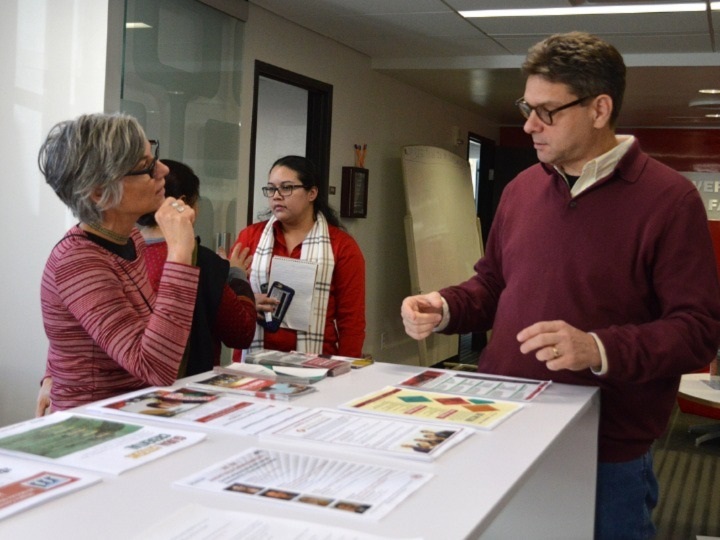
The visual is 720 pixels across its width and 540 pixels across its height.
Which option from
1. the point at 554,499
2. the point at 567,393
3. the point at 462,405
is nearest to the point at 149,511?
the point at 462,405

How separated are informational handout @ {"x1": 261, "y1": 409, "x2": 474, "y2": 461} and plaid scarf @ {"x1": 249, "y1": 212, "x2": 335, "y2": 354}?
2.02 m

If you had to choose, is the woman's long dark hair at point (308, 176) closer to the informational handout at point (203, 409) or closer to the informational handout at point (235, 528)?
the informational handout at point (203, 409)

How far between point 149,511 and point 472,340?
8.75m

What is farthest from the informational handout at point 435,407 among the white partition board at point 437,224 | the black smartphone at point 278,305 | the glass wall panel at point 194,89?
the white partition board at point 437,224

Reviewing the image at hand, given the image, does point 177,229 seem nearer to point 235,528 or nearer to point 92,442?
point 92,442

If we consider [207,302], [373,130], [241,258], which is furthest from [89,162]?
[373,130]

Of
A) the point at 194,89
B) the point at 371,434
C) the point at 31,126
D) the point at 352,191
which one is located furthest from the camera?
the point at 352,191

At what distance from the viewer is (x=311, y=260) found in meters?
3.62

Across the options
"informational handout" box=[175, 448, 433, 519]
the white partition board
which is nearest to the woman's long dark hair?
"informational handout" box=[175, 448, 433, 519]

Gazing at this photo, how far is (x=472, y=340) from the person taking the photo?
31.7 ft

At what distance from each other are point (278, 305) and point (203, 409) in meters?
1.91

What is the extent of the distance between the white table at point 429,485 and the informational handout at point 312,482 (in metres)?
0.02

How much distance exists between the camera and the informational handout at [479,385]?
1827 millimetres

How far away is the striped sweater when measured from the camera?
176 centimetres
